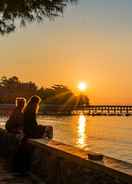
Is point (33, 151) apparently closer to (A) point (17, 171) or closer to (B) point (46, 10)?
(A) point (17, 171)

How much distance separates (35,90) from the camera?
181875mm

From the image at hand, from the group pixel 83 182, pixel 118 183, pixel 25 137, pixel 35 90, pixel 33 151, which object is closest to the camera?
pixel 118 183

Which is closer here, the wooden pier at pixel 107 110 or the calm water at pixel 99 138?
the calm water at pixel 99 138

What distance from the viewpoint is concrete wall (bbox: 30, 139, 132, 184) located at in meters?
6.66

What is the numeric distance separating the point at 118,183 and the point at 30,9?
27.3 ft

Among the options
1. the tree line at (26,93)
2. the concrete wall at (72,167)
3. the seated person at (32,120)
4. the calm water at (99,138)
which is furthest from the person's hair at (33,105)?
the tree line at (26,93)

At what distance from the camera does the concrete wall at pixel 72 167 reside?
666 cm

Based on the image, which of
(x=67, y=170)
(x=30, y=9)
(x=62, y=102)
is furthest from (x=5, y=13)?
(x=62, y=102)

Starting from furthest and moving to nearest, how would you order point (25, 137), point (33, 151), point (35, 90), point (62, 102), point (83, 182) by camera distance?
point (62, 102), point (35, 90), point (25, 137), point (33, 151), point (83, 182)

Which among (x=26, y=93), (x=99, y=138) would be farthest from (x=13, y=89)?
(x=99, y=138)

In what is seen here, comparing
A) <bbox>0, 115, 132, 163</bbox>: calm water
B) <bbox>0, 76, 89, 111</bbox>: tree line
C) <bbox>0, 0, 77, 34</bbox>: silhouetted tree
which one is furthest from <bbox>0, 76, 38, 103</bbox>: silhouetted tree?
<bbox>0, 0, 77, 34</bbox>: silhouetted tree

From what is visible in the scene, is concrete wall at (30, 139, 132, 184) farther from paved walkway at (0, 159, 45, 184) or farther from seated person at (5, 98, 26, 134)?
seated person at (5, 98, 26, 134)

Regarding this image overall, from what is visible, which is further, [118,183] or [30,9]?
[30,9]

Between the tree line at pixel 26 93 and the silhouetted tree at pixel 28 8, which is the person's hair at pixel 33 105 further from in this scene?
the tree line at pixel 26 93
